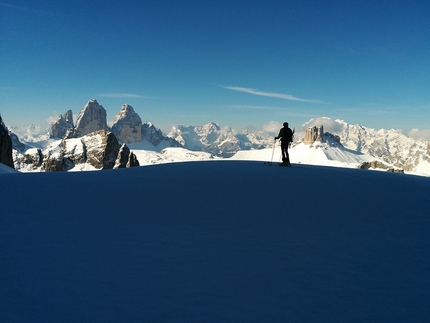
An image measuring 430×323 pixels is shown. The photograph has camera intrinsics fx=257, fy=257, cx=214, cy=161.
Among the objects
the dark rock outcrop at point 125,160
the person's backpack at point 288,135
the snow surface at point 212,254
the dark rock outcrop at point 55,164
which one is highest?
the person's backpack at point 288,135

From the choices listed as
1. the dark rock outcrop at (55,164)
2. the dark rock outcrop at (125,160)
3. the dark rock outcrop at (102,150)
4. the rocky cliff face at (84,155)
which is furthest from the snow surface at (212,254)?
the dark rock outcrop at (102,150)

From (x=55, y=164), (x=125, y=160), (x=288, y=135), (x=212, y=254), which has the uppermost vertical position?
(x=288, y=135)

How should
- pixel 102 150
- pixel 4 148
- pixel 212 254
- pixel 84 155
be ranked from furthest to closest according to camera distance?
pixel 84 155, pixel 102 150, pixel 4 148, pixel 212 254

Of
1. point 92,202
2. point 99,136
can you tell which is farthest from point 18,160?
point 92,202

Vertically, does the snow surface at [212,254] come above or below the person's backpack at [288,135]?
below

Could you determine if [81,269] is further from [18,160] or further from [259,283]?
[18,160]

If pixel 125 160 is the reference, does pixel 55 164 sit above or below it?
below

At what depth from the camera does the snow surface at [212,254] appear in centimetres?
370

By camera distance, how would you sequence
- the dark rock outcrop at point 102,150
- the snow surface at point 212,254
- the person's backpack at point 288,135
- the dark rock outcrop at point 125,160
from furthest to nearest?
the dark rock outcrop at point 102,150, the dark rock outcrop at point 125,160, the person's backpack at point 288,135, the snow surface at point 212,254

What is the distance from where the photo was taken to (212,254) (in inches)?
201

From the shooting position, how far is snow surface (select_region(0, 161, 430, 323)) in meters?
3.70

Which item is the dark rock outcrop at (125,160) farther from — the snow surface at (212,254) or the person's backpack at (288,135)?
the snow surface at (212,254)

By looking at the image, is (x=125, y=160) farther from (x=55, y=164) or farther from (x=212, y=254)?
(x=212, y=254)

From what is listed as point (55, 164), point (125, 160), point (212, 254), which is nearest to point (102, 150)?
point (55, 164)
